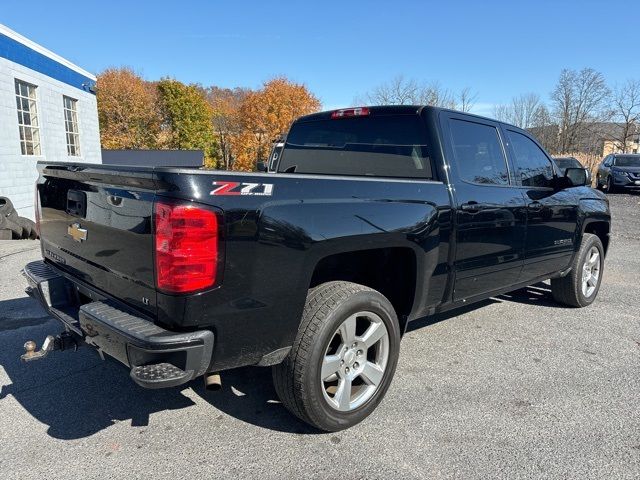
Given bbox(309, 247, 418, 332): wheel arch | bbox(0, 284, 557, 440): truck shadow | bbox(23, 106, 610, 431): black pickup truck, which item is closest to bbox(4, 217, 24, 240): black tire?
bbox(0, 284, 557, 440): truck shadow

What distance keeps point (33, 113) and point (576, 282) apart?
13.2 m

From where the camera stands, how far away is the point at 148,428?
2.85 metres

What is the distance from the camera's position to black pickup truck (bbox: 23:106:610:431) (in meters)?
2.16

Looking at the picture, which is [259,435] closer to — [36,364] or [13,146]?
[36,364]

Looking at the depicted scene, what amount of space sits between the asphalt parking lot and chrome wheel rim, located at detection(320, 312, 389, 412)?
211mm

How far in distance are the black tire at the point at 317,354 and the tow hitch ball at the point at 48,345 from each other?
1221mm

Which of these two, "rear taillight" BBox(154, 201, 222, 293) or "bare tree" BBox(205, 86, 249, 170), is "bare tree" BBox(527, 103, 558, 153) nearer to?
"bare tree" BBox(205, 86, 249, 170)

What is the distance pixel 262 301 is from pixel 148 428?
123 centimetres

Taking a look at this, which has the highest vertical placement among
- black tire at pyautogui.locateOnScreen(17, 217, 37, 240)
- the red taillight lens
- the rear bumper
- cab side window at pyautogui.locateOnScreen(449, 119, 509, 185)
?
the red taillight lens

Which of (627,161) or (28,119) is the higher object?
(28,119)

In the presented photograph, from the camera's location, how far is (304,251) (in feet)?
8.07

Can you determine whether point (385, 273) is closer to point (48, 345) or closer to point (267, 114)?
point (48, 345)

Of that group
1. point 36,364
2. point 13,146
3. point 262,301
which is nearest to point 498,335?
point 262,301

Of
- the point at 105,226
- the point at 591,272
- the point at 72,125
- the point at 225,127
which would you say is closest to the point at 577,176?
the point at 591,272
